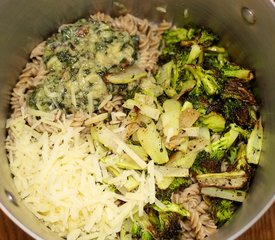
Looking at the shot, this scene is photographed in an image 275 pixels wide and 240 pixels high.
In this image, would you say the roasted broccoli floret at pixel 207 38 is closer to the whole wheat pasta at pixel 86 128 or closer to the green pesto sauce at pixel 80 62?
the whole wheat pasta at pixel 86 128

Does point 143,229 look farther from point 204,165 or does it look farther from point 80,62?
point 80,62

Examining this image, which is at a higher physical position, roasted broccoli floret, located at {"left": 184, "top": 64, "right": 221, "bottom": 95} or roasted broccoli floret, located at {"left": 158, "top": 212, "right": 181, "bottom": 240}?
roasted broccoli floret, located at {"left": 184, "top": 64, "right": 221, "bottom": 95}

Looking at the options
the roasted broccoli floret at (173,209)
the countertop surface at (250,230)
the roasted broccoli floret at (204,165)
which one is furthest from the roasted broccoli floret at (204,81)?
the countertop surface at (250,230)

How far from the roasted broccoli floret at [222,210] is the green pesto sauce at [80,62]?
82cm

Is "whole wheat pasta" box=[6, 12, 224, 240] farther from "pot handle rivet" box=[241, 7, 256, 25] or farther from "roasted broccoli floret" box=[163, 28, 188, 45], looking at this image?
"pot handle rivet" box=[241, 7, 256, 25]

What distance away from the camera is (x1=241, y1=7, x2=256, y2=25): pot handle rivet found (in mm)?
2541

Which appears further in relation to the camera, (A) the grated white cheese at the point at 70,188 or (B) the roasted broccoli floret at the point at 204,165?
(B) the roasted broccoli floret at the point at 204,165

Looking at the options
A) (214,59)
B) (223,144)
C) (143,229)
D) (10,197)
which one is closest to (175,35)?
(214,59)

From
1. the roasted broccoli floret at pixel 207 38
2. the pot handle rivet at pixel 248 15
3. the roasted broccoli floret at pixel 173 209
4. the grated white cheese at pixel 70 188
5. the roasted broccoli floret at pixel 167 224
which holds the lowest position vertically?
the grated white cheese at pixel 70 188

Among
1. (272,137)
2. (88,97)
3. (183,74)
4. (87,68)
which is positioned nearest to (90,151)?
(88,97)

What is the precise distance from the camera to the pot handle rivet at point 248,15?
100 inches

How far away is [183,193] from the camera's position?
2553 mm

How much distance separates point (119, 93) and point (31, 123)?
0.50 metres

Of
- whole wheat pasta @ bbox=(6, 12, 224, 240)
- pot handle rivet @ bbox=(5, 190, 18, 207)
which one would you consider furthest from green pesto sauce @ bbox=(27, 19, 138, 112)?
pot handle rivet @ bbox=(5, 190, 18, 207)
